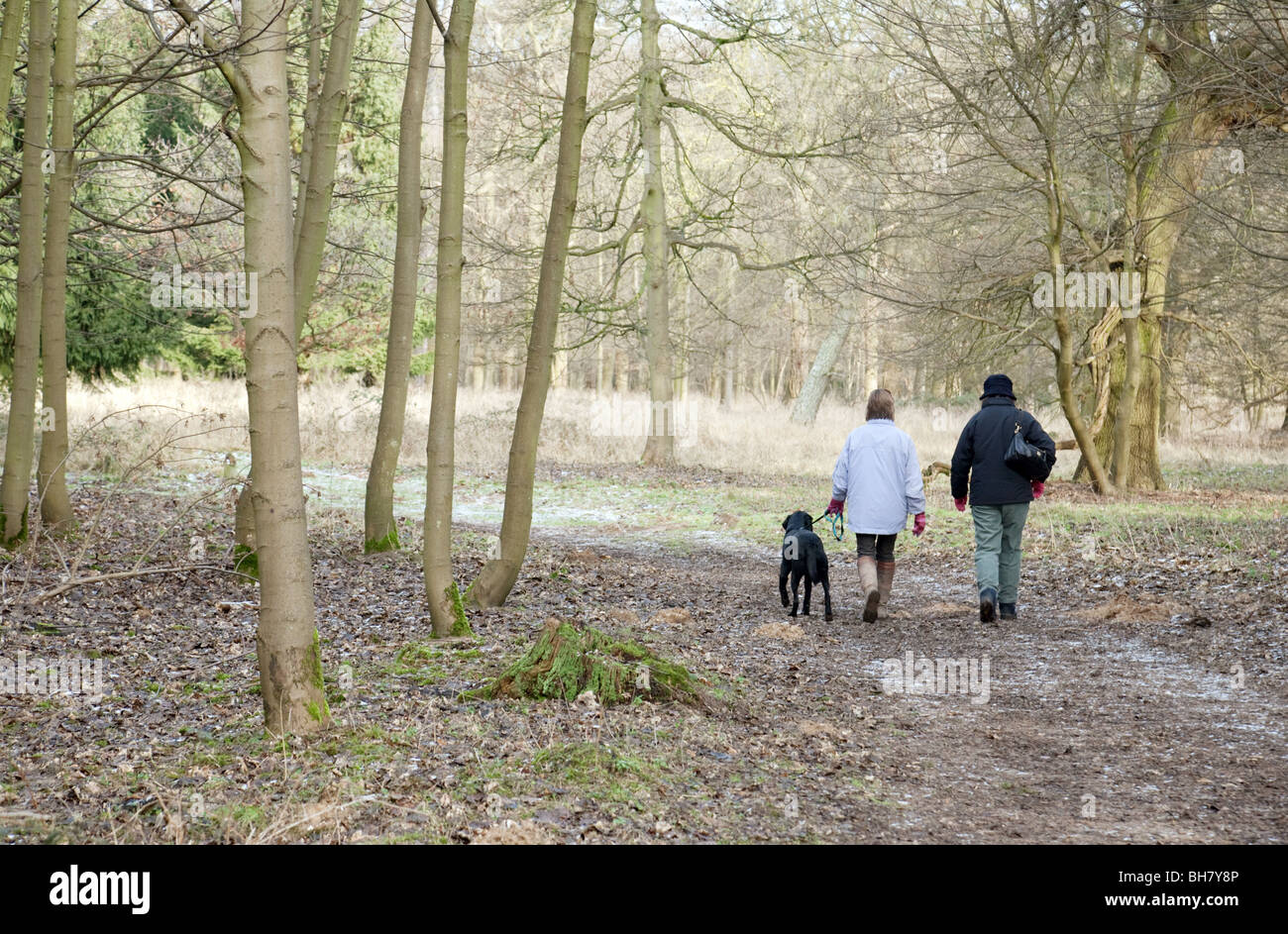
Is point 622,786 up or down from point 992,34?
down

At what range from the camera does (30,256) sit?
9.11 meters

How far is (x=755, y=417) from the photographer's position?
31297mm

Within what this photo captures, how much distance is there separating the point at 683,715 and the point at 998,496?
15.1 ft

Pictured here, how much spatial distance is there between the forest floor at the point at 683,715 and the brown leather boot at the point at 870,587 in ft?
0.66

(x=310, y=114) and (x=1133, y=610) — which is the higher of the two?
(x=310, y=114)

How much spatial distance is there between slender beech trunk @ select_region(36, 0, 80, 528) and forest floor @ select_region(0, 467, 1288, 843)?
1.26 metres

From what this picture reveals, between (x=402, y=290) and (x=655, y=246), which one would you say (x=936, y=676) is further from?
(x=655, y=246)

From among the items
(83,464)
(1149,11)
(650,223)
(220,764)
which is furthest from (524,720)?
(650,223)

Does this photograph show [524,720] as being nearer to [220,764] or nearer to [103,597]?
[220,764]

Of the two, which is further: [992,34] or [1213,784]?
[992,34]

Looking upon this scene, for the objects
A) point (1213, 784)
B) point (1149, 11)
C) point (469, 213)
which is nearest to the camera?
point (1213, 784)

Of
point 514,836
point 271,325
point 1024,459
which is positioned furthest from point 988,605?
point 271,325

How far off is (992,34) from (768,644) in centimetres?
938

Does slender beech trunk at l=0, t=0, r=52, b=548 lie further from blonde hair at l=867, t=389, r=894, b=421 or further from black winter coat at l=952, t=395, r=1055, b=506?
black winter coat at l=952, t=395, r=1055, b=506
